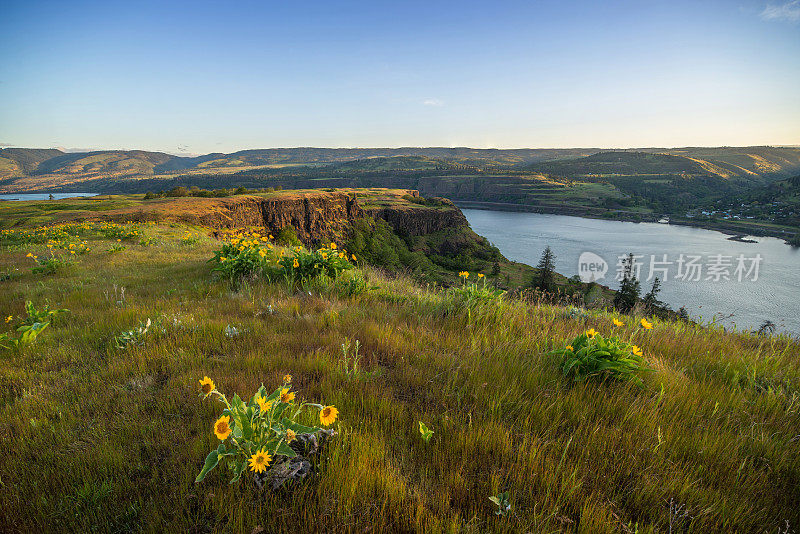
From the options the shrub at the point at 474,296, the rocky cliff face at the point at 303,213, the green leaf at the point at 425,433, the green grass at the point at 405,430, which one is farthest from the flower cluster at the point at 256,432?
the rocky cliff face at the point at 303,213

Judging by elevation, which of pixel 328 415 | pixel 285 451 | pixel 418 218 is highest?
pixel 328 415

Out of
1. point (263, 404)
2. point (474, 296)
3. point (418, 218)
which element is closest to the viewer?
point (263, 404)

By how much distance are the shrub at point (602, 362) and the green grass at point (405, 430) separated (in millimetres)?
127

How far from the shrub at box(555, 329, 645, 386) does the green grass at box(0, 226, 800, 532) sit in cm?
13

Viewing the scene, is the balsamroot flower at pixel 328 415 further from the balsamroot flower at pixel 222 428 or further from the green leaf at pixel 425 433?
the green leaf at pixel 425 433

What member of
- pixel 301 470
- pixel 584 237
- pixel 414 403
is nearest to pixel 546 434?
pixel 414 403

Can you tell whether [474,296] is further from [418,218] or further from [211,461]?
[418,218]

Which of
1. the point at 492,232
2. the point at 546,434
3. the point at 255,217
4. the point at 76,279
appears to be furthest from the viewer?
the point at 492,232

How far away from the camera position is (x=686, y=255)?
61906 millimetres

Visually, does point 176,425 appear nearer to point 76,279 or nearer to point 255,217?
point 76,279

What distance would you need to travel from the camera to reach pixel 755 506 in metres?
1.65

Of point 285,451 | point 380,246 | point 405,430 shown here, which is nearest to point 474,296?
point 405,430

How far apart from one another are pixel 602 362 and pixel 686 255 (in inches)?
3203

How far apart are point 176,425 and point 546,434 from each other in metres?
2.41
